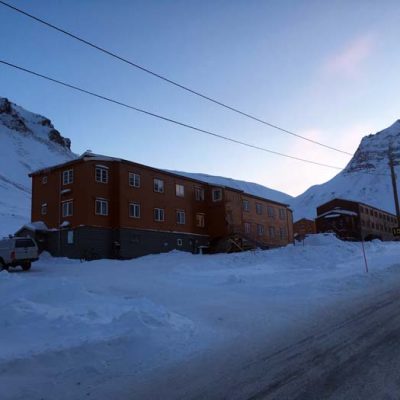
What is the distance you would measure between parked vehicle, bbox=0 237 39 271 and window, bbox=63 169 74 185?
10.1m

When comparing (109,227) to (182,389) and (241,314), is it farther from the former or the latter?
(182,389)

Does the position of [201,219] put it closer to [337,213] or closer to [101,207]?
[101,207]

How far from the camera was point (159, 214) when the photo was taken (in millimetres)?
39344

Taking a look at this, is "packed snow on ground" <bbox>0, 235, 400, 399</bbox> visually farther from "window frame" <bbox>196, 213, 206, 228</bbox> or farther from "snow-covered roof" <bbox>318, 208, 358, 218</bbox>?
"snow-covered roof" <bbox>318, 208, 358, 218</bbox>

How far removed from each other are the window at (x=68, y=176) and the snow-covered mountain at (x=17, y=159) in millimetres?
26786

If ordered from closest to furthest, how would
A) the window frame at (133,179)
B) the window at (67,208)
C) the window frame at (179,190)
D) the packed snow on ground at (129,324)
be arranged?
the packed snow on ground at (129,324), the window at (67,208), the window frame at (133,179), the window frame at (179,190)

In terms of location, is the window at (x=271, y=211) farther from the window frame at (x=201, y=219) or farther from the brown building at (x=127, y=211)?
the window frame at (x=201, y=219)

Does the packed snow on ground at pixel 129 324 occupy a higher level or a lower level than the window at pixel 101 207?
lower

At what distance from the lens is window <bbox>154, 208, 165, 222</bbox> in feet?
128

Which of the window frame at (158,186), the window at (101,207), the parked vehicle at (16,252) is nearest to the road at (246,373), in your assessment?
the parked vehicle at (16,252)

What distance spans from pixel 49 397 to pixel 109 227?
30.0 m

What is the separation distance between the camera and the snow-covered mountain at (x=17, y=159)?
78.1 m

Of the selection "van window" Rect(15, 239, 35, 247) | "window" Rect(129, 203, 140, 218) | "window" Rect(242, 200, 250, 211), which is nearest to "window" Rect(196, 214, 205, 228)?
"window" Rect(242, 200, 250, 211)

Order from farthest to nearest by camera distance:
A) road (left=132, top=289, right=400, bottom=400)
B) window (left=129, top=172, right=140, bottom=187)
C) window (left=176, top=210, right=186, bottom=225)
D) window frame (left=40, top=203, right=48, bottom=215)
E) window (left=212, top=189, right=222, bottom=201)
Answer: window (left=212, top=189, right=222, bottom=201) < window (left=176, top=210, right=186, bottom=225) < window frame (left=40, top=203, right=48, bottom=215) < window (left=129, top=172, right=140, bottom=187) < road (left=132, top=289, right=400, bottom=400)
